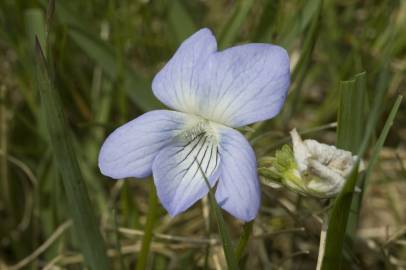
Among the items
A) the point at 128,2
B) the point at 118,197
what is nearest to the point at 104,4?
the point at 128,2

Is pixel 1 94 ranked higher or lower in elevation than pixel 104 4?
lower

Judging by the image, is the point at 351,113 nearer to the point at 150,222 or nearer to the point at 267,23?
the point at 150,222

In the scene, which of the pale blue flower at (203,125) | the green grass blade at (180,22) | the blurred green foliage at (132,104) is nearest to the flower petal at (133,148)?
the pale blue flower at (203,125)

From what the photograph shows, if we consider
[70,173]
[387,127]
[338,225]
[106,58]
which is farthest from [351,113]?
[106,58]

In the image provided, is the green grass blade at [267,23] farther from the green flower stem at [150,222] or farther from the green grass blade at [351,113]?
the green flower stem at [150,222]

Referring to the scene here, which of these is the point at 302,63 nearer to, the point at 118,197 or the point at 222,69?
the point at 222,69

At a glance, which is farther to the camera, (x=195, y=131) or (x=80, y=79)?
(x=80, y=79)
